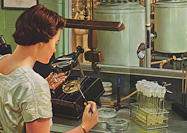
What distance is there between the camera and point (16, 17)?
2928 mm

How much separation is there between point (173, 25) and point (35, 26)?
1058 millimetres

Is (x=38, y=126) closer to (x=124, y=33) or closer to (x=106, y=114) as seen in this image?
(x=106, y=114)

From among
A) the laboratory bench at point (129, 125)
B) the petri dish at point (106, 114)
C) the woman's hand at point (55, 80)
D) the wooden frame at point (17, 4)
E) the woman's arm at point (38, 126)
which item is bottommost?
the laboratory bench at point (129, 125)

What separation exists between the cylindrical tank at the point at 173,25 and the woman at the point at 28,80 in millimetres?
913

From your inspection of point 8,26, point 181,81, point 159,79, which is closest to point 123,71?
point 159,79

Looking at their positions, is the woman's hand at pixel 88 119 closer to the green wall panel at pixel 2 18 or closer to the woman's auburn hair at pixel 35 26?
the woman's auburn hair at pixel 35 26

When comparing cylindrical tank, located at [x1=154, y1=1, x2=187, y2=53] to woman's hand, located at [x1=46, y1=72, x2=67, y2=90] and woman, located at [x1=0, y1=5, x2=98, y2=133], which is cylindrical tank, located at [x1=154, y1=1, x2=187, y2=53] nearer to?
woman's hand, located at [x1=46, y1=72, x2=67, y2=90]

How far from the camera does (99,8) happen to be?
237 centimetres

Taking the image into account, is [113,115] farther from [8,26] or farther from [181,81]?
[8,26]

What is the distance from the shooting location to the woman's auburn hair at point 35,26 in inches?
54.7

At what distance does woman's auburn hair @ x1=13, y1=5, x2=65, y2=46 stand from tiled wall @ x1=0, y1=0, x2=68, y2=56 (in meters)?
1.36

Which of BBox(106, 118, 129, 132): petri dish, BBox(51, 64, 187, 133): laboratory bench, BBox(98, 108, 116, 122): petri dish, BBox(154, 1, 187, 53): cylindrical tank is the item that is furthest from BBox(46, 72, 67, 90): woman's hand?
BBox(154, 1, 187, 53): cylindrical tank

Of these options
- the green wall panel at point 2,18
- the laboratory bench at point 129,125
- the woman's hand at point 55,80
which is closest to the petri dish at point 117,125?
the laboratory bench at point 129,125

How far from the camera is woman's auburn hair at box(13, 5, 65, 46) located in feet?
4.56
